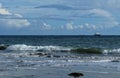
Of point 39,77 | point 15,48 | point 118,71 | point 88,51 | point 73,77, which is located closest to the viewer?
point 73,77

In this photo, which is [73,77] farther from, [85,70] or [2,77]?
[85,70]

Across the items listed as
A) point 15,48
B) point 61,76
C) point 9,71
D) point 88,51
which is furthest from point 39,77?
point 15,48

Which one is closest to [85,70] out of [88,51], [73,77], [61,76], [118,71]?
[118,71]

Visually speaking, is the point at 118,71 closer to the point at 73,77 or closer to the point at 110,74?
the point at 110,74

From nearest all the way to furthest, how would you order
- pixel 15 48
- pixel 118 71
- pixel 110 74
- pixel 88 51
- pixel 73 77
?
pixel 73 77 < pixel 110 74 < pixel 118 71 < pixel 88 51 < pixel 15 48

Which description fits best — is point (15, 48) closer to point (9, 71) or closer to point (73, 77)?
point (9, 71)

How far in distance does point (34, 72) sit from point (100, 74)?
11.5 feet

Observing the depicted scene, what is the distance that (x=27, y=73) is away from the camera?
24.1 meters

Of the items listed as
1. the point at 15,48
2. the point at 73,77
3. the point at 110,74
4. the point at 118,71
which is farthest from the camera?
the point at 15,48

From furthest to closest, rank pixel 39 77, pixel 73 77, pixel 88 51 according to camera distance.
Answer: pixel 88 51 → pixel 39 77 → pixel 73 77

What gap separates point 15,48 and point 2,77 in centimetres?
4280

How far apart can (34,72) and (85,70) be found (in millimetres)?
3120

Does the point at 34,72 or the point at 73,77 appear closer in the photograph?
the point at 73,77

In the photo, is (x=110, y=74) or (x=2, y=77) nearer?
(x=2, y=77)
